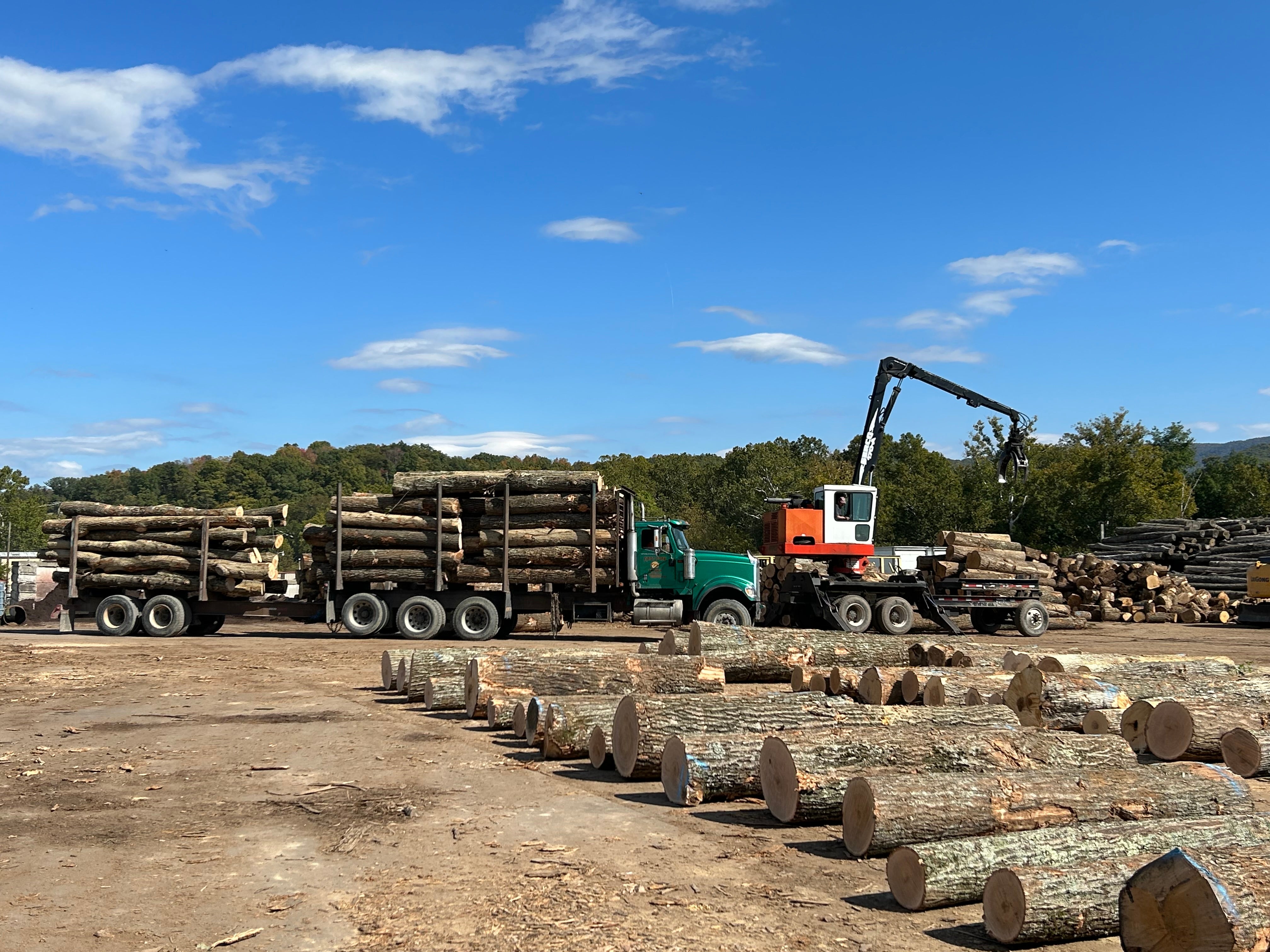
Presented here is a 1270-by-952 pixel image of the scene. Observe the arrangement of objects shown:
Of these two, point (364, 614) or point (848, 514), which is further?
point (848, 514)

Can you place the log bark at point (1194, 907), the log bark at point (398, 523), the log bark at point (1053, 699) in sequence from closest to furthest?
the log bark at point (1194, 907) < the log bark at point (1053, 699) < the log bark at point (398, 523)

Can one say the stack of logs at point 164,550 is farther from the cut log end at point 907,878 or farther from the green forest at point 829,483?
the cut log end at point 907,878

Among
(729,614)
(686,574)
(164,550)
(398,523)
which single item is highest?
(398,523)

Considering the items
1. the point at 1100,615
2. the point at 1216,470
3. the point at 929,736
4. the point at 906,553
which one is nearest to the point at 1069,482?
the point at 906,553

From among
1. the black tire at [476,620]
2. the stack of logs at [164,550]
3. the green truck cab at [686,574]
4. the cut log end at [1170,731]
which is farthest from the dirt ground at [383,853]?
the stack of logs at [164,550]

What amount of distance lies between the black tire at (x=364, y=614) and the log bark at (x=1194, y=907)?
18.6 metres

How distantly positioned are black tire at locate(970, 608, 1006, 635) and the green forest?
27.1 ft

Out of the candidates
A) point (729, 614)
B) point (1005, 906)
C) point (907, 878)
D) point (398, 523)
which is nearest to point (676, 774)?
point (907, 878)

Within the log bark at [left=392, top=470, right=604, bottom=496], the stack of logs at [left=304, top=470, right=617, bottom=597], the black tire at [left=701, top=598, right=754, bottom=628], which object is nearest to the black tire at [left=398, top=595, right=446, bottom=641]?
the stack of logs at [left=304, top=470, right=617, bottom=597]

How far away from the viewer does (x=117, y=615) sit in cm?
2239

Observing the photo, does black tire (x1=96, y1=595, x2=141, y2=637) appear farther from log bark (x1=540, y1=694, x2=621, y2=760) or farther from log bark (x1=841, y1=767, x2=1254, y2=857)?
log bark (x1=841, y1=767, x2=1254, y2=857)

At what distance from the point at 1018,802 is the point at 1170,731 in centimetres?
304

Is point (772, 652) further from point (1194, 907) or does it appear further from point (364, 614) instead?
point (364, 614)

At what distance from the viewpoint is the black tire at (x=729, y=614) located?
2086 centimetres
